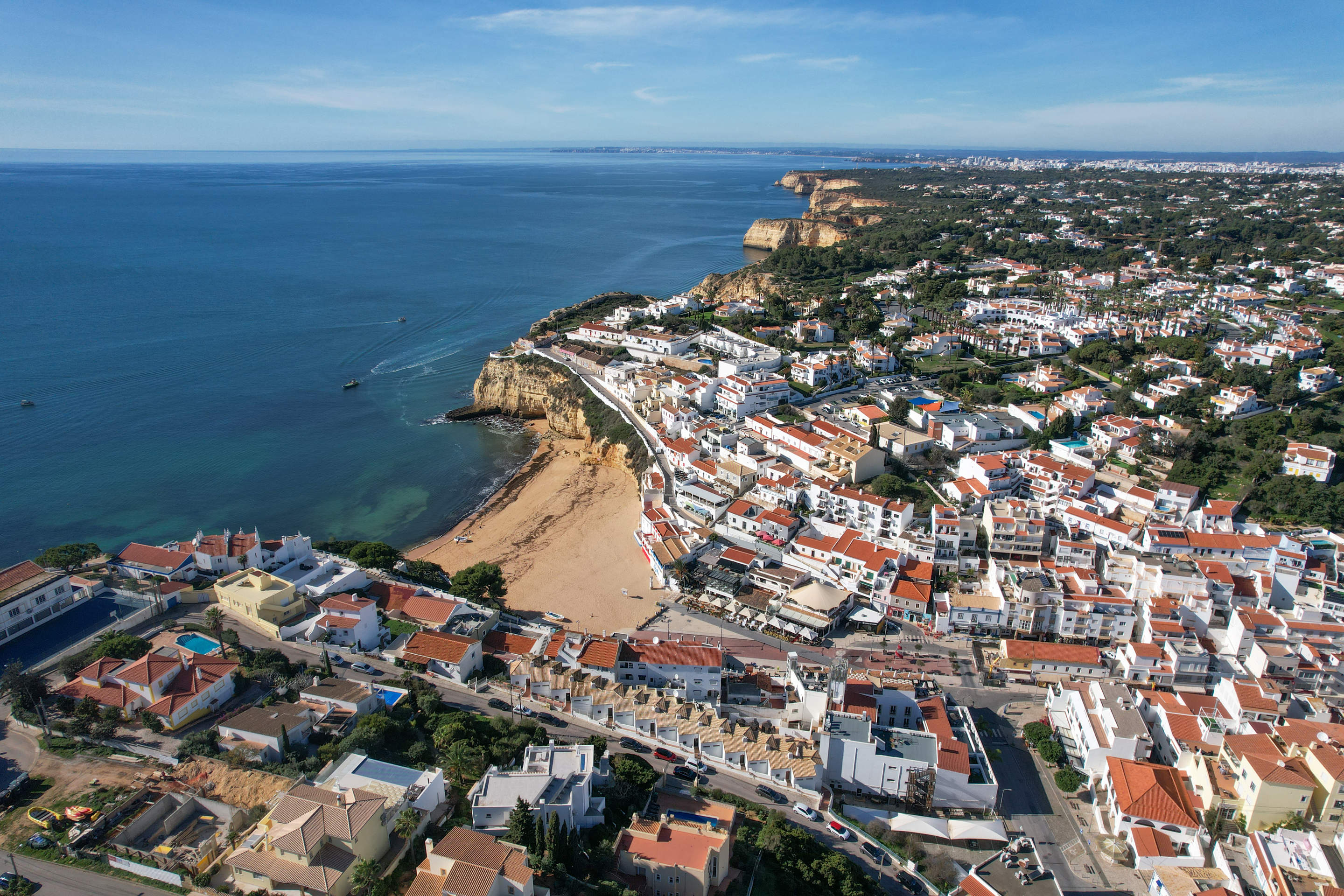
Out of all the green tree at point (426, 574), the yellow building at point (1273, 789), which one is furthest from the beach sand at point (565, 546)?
the yellow building at point (1273, 789)

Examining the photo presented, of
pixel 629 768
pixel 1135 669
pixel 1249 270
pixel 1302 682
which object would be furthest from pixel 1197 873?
pixel 1249 270

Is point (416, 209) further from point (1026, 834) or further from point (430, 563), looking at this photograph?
point (1026, 834)

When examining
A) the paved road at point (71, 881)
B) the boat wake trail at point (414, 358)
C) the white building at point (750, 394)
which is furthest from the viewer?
the boat wake trail at point (414, 358)

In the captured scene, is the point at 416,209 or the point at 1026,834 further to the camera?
the point at 416,209

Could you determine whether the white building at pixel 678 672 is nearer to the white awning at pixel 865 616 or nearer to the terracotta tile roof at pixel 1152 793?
the white awning at pixel 865 616

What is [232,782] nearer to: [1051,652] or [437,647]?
[437,647]

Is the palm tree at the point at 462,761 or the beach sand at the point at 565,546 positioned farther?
the beach sand at the point at 565,546

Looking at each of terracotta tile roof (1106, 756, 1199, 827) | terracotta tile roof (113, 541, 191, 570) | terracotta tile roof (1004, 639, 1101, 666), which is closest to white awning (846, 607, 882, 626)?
terracotta tile roof (1004, 639, 1101, 666)
